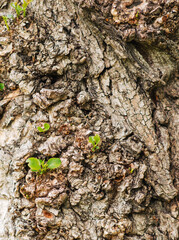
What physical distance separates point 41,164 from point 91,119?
2.30ft

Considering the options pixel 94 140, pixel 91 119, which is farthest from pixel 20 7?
pixel 94 140

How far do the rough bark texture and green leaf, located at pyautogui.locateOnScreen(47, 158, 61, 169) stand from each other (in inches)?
4.0

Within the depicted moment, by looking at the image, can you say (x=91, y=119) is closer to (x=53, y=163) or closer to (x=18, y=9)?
(x=53, y=163)

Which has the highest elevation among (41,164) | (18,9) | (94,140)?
(18,9)

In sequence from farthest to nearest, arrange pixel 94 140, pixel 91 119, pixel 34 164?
pixel 91 119 → pixel 94 140 → pixel 34 164

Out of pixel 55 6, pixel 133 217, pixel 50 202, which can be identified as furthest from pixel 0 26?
pixel 133 217

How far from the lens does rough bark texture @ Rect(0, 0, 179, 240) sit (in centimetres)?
188

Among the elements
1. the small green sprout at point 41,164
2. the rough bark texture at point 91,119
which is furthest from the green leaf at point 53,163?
the rough bark texture at point 91,119

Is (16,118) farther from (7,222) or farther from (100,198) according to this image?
(100,198)

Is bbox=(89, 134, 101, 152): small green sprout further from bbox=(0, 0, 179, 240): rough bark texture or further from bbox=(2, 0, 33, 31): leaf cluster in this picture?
bbox=(2, 0, 33, 31): leaf cluster

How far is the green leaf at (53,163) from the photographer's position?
1824 mm

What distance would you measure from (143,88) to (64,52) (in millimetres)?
971

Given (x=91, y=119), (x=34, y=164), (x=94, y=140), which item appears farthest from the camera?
(x=91, y=119)

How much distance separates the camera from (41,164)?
1.86 meters
